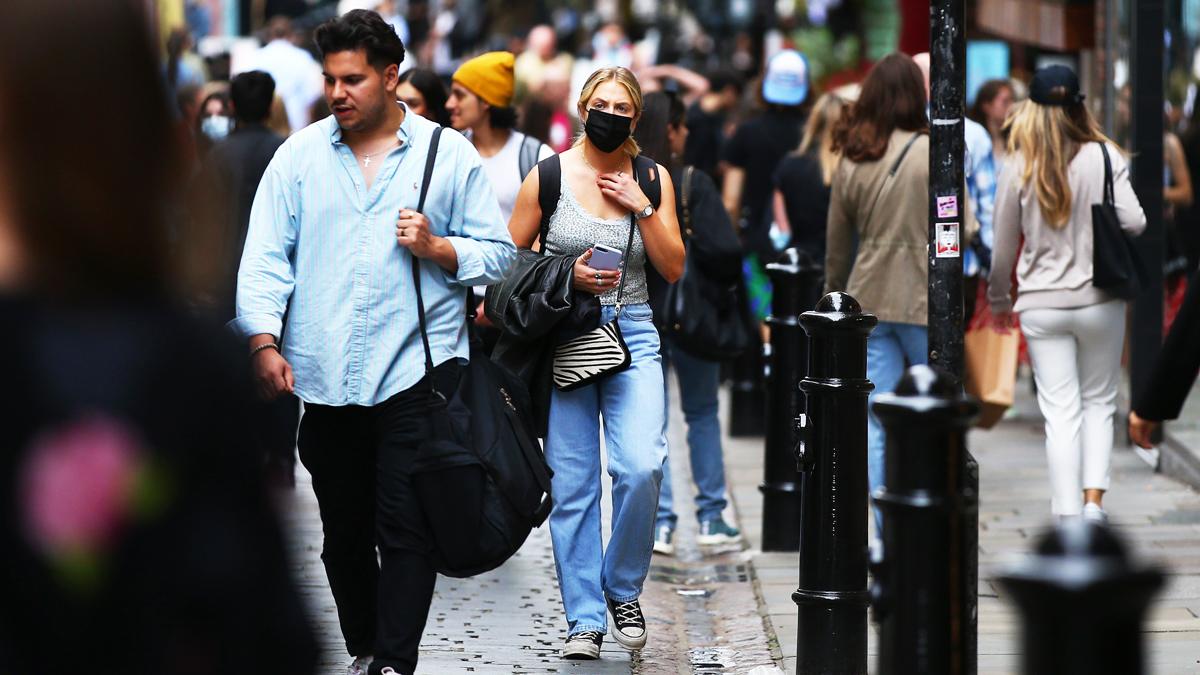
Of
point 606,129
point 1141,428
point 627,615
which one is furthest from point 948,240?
point 627,615

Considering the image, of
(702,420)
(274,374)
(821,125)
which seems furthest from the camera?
(821,125)

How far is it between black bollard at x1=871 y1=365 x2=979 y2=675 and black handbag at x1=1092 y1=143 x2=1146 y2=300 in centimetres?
415

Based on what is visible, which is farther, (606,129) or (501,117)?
(501,117)

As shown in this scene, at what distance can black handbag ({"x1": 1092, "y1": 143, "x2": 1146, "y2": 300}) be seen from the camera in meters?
7.54

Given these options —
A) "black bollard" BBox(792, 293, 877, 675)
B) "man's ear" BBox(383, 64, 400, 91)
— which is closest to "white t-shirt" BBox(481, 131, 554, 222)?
"black bollard" BBox(792, 293, 877, 675)

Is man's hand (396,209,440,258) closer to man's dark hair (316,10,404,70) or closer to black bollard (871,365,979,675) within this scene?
man's dark hair (316,10,404,70)

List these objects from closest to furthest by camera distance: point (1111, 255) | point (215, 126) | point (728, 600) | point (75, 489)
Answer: point (75, 489) → point (728, 600) → point (1111, 255) → point (215, 126)

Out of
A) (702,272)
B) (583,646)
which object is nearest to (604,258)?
(583,646)

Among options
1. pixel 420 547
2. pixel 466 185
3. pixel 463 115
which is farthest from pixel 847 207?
pixel 420 547

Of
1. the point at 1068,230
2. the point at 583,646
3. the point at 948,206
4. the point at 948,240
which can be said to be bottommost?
the point at 583,646

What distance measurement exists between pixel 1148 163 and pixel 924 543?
713 cm

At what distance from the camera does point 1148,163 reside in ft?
33.4

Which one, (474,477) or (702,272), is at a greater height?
(702,272)

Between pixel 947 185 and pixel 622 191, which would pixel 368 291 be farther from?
pixel 947 185
